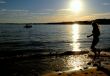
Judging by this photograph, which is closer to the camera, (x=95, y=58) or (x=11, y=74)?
(x=11, y=74)

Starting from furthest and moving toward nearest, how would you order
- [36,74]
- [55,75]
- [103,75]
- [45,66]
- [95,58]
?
1. [95,58]
2. [45,66]
3. [36,74]
4. [55,75]
5. [103,75]

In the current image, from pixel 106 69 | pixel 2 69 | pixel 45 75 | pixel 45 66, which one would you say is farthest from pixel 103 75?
pixel 2 69

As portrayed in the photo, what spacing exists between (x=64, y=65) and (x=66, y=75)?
4212 millimetres

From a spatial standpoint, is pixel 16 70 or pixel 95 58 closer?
pixel 16 70

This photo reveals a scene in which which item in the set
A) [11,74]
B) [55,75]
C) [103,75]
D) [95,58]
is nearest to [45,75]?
[55,75]

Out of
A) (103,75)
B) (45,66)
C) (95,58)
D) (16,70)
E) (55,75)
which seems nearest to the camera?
(103,75)

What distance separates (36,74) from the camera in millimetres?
14164

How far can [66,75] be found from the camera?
12477mm

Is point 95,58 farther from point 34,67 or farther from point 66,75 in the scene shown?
point 66,75

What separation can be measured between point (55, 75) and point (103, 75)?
262cm

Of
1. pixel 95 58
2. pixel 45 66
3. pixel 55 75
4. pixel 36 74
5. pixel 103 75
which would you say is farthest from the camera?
pixel 95 58

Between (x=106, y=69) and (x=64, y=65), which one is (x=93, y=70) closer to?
(x=106, y=69)

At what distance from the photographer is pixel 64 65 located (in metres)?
16.7

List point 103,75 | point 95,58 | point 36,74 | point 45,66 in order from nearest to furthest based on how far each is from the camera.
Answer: point 103,75 → point 36,74 → point 45,66 → point 95,58
